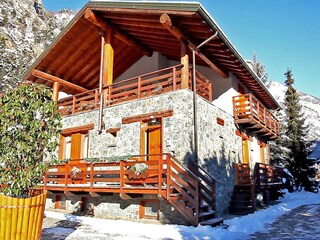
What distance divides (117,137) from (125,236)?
16.2 feet

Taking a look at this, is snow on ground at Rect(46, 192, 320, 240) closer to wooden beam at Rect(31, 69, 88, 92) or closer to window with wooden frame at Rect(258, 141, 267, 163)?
window with wooden frame at Rect(258, 141, 267, 163)

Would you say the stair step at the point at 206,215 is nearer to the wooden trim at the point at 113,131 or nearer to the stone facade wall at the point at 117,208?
the stone facade wall at the point at 117,208

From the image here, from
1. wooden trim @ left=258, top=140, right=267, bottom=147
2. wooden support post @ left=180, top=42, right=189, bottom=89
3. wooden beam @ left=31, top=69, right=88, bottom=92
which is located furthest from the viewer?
wooden trim @ left=258, top=140, right=267, bottom=147

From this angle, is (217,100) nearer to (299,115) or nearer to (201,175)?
(201,175)

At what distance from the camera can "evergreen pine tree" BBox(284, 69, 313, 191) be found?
79.9ft

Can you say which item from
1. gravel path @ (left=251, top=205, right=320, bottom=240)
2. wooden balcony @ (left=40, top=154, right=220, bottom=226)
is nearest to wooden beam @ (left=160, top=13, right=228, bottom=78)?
wooden balcony @ (left=40, top=154, right=220, bottom=226)

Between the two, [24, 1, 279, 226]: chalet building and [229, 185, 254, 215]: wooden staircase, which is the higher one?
[24, 1, 279, 226]: chalet building

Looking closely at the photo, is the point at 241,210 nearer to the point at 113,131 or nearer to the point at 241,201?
the point at 241,201

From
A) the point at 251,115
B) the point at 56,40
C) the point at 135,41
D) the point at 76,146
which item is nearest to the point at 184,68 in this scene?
the point at 135,41

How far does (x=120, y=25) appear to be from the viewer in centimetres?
1391

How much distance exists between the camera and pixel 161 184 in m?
8.91

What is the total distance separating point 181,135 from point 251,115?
5.51 m

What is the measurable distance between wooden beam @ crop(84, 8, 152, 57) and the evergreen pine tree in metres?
15.9

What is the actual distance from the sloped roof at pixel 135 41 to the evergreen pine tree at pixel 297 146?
7399 millimetres
